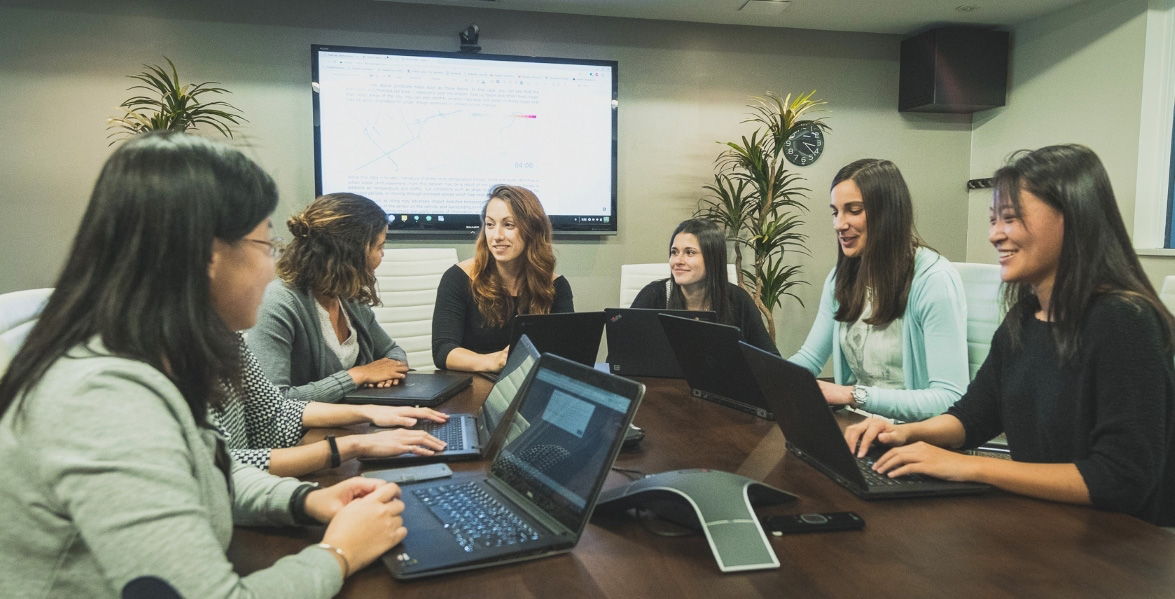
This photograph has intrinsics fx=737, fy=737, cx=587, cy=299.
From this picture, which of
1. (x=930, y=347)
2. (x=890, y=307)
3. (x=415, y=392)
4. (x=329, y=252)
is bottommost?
(x=415, y=392)

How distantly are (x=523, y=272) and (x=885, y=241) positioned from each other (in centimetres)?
135

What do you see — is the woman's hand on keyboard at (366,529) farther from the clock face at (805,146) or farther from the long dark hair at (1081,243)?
the clock face at (805,146)

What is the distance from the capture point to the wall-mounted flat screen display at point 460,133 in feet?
13.6

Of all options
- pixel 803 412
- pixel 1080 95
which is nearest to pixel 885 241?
pixel 803 412

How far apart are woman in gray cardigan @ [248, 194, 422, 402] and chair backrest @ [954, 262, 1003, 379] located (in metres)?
1.93

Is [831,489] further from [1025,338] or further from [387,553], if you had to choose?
[387,553]

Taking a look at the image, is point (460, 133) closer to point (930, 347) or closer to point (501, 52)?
point (501, 52)

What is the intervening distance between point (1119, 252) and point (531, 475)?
1.11 m

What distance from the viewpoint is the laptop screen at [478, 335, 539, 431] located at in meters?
1.40

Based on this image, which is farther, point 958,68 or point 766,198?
point 958,68

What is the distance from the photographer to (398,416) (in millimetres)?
1670

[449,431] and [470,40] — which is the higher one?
[470,40]

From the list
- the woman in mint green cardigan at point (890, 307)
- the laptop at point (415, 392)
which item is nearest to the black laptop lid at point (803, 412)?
the woman in mint green cardigan at point (890, 307)

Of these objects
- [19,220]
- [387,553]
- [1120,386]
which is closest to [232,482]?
[387,553]
